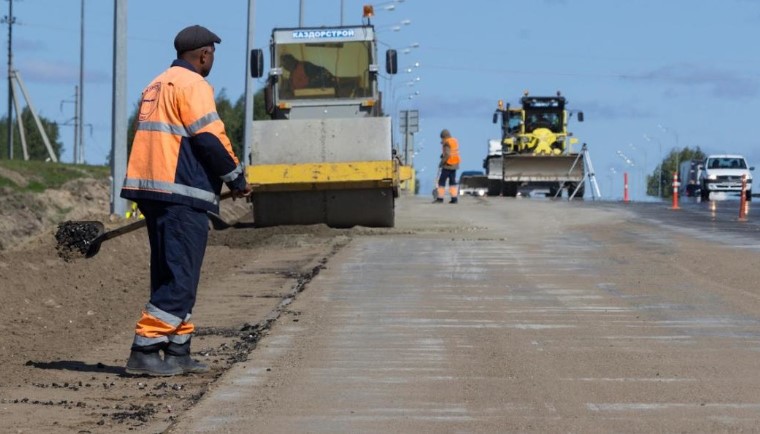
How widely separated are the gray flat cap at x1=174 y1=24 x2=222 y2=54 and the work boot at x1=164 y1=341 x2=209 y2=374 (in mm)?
1827

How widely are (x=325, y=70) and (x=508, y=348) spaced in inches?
688

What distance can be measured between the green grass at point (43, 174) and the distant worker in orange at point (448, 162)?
32.2 ft

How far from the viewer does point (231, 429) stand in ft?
24.2

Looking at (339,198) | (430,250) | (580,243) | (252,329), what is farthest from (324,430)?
(339,198)

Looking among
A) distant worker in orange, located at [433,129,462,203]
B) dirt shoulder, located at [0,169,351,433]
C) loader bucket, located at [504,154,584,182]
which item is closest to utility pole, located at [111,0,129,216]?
dirt shoulder, located at [0,169,351,433]

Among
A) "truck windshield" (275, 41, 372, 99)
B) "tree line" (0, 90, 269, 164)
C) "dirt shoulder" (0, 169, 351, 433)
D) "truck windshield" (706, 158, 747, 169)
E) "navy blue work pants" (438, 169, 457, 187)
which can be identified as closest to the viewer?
"dirt shoulder" (0, 169, 351, 433)

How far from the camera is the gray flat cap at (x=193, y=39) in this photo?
376 inches

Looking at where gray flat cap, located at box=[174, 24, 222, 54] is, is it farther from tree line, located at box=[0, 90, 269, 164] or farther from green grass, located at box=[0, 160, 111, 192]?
tree line, located at box=[0, 90, 269, 164]

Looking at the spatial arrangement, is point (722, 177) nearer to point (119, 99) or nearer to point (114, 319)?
point (119, 99)

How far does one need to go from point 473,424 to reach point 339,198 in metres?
16.8

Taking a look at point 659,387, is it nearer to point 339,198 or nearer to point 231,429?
point 231,429

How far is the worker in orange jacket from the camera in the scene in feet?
30.5

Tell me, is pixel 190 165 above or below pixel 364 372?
above

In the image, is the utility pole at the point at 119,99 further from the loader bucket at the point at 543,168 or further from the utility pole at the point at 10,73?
the utility pole at the point at 10,73
